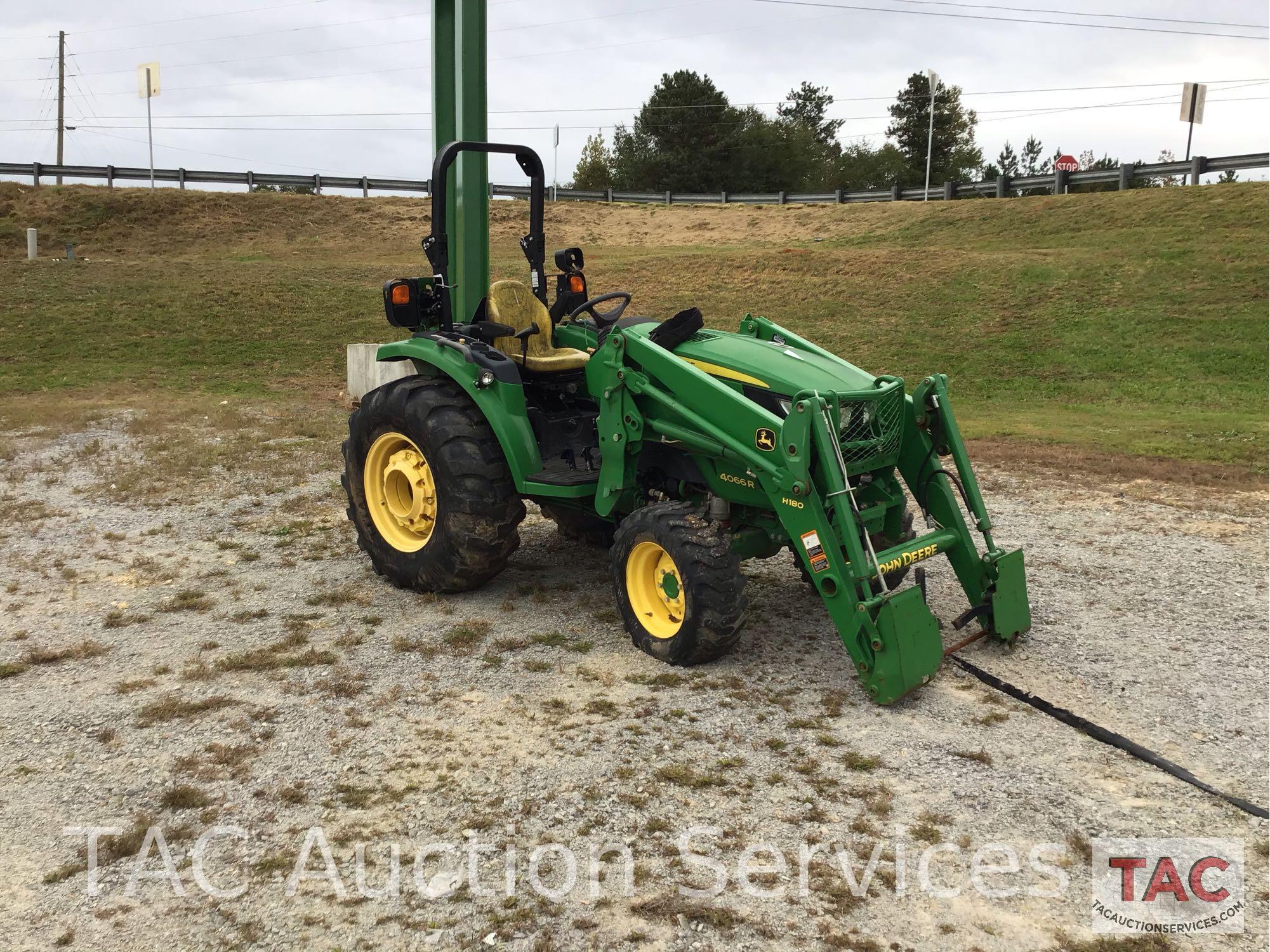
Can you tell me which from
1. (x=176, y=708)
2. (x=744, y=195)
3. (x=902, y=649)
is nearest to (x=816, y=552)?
(x=902, y=649)

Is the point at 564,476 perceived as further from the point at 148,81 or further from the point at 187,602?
the point at 148,81

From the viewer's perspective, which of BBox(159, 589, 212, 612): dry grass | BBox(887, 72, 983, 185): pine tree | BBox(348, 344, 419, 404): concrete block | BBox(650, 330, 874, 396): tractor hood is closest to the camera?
BBox(650, 330, 874, 396): tractor hood

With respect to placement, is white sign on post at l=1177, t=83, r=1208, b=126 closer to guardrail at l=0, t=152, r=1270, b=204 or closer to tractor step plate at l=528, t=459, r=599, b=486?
guardrail at l=0, t=152, r=1270, b=204

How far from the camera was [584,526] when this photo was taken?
272 inches

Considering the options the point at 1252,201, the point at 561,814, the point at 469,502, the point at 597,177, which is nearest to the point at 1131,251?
the point at 1252,201

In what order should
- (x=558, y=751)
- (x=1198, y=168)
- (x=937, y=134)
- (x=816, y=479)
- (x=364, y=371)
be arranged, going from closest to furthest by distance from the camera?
1. (x=558, y=751)
2. (x=816, y=479)
3. (x=364, y=371)
4. (x=1198, y=168)
5. (x=937, y=134)

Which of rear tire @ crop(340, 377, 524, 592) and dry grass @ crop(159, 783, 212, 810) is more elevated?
rear tire @ crop(340, 377, 524, 592)

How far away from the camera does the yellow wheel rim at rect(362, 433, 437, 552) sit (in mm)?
6047

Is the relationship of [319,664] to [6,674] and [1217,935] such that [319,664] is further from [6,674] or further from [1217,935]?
[1217,935]

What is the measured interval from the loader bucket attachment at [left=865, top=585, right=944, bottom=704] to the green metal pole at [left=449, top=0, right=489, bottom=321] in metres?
6.11

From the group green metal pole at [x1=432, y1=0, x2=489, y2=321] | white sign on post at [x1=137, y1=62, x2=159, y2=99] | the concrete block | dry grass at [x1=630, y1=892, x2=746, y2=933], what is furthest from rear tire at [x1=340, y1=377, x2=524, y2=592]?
white sign on post at [x1=137, y1=62, x2=159, y2=99]

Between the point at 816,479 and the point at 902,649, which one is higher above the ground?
the point at 816,479

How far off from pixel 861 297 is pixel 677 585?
17.3 m

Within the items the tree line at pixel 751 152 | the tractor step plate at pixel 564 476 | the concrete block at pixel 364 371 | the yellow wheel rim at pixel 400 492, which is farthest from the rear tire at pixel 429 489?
the tree line at pixel 751 152
